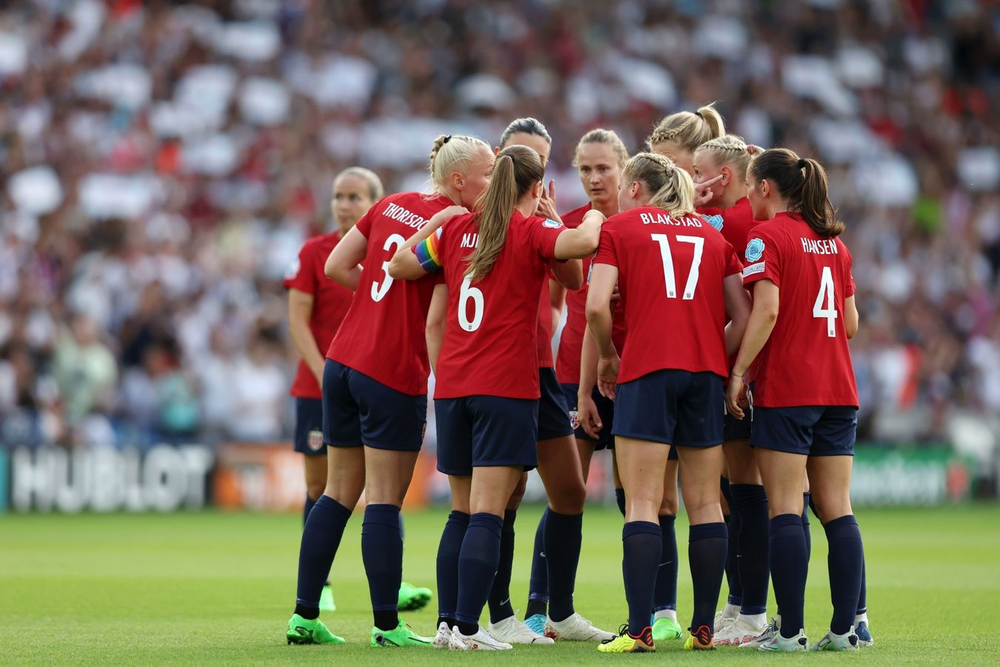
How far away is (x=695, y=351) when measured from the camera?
7125 mm

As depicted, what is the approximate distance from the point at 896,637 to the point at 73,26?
63.1ft

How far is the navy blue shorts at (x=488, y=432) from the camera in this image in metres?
7.11

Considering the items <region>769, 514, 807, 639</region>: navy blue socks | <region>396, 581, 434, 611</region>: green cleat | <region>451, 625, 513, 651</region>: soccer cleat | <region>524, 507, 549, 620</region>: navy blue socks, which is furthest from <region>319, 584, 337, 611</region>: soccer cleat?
<region>769, 514, 807, 639</region>: navy blue socks

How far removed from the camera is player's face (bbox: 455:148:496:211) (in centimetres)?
763

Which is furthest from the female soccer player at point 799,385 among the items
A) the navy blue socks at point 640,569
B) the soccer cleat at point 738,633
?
the navy blue socks at point 640,569

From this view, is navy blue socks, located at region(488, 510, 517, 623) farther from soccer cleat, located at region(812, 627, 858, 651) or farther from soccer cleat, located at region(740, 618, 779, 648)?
soccer cleat, located at region(812, 627, 858, 651)

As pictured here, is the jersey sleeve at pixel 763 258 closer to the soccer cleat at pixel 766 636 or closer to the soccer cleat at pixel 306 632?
the soccer cleat at pixel 766 636

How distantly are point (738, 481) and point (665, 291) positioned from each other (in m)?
1.36

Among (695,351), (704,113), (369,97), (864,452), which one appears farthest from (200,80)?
(695,351)

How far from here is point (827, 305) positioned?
24.2ft

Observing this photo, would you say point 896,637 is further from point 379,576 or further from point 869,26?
point 869,26

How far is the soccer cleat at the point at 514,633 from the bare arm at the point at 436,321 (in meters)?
1.47

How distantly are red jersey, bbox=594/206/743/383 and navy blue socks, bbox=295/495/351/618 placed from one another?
5.65ft

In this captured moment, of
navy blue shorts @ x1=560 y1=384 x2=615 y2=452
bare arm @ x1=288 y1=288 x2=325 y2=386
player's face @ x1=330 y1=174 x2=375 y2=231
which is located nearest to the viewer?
navy blue shorts @ x1=560 y1=384 x2=615 y2=452
